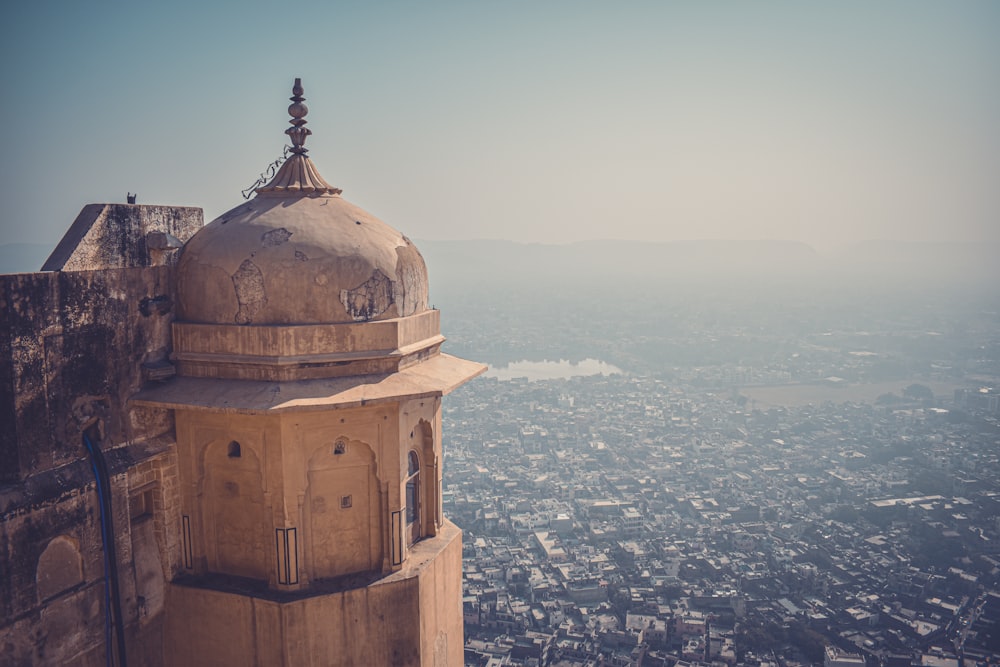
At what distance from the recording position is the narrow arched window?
4.05 meters

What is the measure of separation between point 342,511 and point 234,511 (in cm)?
53

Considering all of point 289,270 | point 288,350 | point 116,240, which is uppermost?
point 116,240

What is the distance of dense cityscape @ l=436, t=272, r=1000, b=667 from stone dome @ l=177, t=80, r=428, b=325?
55.4 ft

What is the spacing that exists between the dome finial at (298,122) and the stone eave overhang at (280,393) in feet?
4.51

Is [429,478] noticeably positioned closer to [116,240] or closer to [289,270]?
[289,270]

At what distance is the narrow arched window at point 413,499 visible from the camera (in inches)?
160

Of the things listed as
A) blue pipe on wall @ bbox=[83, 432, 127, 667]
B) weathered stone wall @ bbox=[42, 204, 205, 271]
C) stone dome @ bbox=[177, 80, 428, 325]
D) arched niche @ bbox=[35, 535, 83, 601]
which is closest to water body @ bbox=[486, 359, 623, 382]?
weathered stone wall @ bbox=[42, 204, 205, 271]

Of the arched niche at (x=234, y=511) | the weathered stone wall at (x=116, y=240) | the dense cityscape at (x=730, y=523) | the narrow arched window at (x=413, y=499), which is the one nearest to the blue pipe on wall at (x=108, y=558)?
the arched niche at (x=234, y=511)

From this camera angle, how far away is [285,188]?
3.92 metres

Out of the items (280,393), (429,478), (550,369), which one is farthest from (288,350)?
(550,369)

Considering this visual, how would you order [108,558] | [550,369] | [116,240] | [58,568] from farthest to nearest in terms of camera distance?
[550,369] < [116,240] < [108,558] < [58,568]

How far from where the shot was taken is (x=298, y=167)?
402 cm

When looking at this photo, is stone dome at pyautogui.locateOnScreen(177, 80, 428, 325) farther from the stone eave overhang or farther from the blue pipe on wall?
the blue pipe on wall

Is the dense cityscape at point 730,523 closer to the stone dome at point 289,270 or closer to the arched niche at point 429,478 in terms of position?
the arched niche at point 429,478
